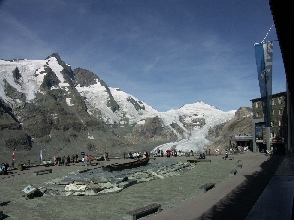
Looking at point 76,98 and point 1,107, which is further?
point 76,98

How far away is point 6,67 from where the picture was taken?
178m

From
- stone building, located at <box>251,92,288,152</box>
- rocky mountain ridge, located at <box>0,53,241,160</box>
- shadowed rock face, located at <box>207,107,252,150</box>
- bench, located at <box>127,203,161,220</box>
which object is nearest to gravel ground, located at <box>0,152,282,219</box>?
bench, located at <box>127,203,161,220</box>

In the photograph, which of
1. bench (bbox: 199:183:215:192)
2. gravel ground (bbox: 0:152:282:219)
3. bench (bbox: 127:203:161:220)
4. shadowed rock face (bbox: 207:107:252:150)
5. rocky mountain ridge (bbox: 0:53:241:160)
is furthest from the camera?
rocky mountain ridge (bbox: 0:53:241:160)

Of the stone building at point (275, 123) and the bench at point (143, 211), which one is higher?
the stone building at point (275, 123)

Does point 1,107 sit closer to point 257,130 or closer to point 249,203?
point 257,130

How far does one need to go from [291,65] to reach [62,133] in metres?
143

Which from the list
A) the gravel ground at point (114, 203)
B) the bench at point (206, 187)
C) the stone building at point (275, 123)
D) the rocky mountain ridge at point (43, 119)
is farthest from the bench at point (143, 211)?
the rocky mountain ridge at point (43, 119)

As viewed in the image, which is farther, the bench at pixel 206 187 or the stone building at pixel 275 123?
the stone building at pixel 275 123

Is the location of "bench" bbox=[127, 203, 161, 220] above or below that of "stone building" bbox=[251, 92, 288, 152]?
below

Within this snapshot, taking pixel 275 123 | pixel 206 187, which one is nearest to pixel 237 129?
pixel 275 123

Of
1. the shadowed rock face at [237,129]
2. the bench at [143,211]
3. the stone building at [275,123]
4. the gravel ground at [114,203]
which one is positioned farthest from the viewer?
the shadowed rock face at [237,129]

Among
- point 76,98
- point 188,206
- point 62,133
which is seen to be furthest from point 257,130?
point 76,98

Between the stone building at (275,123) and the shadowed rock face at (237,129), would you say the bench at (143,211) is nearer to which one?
the stone building at (275,123)

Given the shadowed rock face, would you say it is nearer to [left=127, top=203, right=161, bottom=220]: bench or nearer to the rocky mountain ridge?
the rocky mountain ridge
